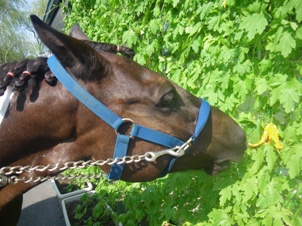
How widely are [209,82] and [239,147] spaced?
1.98 feet

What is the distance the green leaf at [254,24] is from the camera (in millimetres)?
1633

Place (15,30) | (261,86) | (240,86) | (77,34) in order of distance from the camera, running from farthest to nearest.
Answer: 1. (15,30)
2. (77,34)
3. (240,86)
4. (261,86)

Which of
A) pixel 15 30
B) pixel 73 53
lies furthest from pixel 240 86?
pixel 15 30

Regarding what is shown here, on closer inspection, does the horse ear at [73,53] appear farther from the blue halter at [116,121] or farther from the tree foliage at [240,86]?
the tree foliage at [240,86]

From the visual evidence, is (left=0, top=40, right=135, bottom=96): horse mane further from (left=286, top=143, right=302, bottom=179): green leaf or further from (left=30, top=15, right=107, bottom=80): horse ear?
(left=286, top=143, right=302, bottom=179): green leaf

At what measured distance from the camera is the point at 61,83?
1.66 metres

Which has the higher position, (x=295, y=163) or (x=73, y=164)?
(x=295, y=163)

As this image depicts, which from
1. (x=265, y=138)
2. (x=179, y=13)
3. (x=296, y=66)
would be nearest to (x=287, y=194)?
(x=265, y=138)

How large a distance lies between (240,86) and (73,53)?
1093 millimetres

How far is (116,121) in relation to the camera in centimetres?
165

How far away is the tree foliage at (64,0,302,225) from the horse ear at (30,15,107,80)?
884 millimetres

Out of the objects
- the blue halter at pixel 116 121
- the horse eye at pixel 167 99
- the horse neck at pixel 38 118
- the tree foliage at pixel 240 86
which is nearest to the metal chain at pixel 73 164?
the blue halter at pixel 116 121

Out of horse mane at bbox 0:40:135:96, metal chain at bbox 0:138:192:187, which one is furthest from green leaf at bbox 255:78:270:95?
horse mane at bbox 0:40:135:96

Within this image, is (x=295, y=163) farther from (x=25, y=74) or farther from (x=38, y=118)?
(x=25, y=74)
